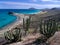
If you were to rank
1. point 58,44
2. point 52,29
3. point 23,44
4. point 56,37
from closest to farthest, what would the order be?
point 58,44 < point 56,37 < point 23,44 < point 52,29

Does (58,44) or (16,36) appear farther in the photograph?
(16,36)

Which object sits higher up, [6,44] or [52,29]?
[52,29]

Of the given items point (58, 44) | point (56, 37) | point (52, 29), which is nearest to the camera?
point (58, 44)

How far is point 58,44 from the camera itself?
42.6 feet

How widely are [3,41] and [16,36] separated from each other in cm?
117

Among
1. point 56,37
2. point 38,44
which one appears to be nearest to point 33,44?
point 38,44

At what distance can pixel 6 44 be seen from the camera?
16.1 m

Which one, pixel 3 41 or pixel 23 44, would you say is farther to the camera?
pixel 3 41

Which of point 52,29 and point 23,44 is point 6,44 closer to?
point 23,44

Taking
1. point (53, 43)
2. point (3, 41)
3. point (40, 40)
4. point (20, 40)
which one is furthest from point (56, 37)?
point (3, 41)

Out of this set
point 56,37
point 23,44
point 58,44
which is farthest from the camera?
point 23,44

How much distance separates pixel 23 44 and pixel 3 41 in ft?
8.47

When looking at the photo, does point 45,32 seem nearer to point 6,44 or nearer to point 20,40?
point 20,40

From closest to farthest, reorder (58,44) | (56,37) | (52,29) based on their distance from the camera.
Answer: (58,44) < (56,37) < (52,29)
